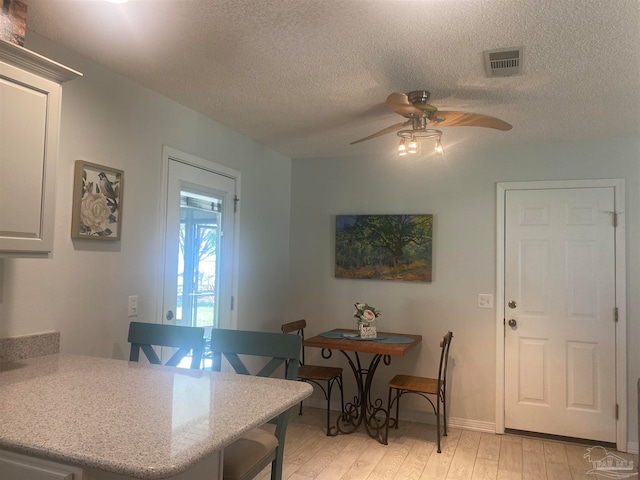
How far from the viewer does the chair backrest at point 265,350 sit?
1984mm

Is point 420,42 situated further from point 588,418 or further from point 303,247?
point 588,418

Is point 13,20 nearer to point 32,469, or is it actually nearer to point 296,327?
point 32,469

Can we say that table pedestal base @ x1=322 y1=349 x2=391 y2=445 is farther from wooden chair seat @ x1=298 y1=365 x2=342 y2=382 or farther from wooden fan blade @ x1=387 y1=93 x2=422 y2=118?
wooden fan blade @ x1=387 y1=93 x2=422 y2=118

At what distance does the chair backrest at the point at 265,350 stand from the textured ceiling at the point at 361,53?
1.35m

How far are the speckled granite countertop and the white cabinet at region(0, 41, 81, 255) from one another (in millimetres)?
536

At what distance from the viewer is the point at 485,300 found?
12.9 feet

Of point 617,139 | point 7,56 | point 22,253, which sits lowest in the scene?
point 22,253

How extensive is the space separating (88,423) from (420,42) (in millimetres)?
1988

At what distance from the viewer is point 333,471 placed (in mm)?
3021

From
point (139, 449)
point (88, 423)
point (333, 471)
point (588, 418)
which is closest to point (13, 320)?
point (88, 423)

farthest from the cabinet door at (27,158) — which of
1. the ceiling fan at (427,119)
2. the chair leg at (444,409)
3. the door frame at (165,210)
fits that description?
the chair leg at (444,409)

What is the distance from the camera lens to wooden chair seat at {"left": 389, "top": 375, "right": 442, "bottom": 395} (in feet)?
11.4

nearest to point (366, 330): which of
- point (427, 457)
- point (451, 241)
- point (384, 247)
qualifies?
point (384, 247)

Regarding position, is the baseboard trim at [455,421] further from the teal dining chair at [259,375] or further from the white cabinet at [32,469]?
the white cabinet at [32,469]
